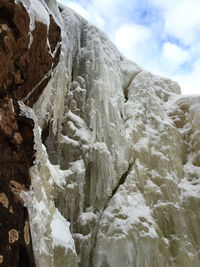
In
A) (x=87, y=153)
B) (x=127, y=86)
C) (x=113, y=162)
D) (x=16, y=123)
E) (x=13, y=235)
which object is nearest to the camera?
(x=13, y=235)

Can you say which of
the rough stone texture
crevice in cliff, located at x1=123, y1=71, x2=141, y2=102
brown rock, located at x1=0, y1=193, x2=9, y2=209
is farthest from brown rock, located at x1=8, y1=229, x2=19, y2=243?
crevice in cliff, located at x1=123, y1=71, x2=141, y2=102

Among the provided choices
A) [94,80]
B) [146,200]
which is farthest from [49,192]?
[94,80]

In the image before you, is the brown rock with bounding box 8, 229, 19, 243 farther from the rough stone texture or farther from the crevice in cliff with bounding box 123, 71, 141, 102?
the crevice in cliff with bounding box 123, 71, 141, 102

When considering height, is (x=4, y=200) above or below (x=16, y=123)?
below

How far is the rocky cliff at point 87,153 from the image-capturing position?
14.2ft

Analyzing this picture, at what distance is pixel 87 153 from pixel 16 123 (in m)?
6.14

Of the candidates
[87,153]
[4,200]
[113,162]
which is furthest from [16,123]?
[113,162]

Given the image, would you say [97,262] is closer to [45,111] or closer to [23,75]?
[45,111]

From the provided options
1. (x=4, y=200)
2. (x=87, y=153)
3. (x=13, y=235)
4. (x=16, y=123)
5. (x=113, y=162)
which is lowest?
(x=13, y=235)

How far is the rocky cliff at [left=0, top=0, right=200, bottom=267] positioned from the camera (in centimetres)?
432

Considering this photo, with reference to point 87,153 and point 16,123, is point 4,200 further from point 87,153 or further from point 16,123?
point 87,153

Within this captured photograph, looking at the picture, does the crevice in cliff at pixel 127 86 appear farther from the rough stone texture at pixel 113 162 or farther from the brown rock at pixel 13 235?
the brown rock at pixel 13 235

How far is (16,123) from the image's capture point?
169 inches

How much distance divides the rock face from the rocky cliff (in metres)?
0.02
